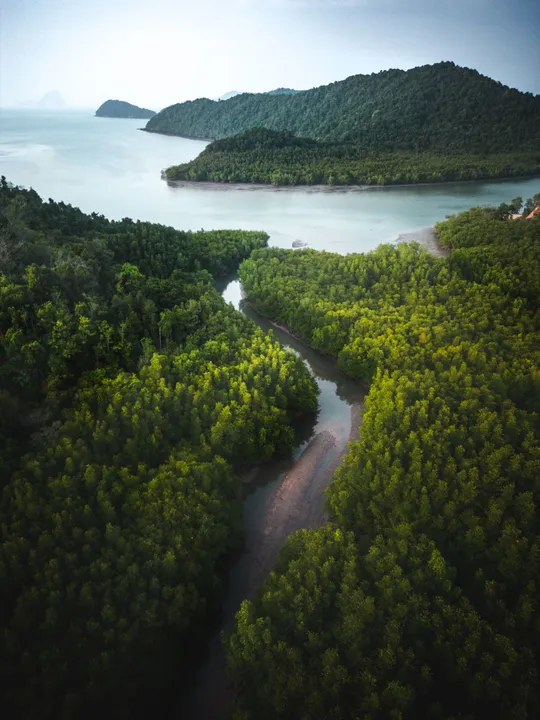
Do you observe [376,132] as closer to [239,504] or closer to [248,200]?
Result: [248,200]

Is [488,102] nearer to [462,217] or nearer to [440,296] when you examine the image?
[462,217]

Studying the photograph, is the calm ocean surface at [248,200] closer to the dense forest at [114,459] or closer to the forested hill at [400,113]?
the forested hill at [400,113]

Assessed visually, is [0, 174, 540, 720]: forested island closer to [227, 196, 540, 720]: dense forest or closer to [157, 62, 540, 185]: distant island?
[227, 196, 540, 720]: dense forest

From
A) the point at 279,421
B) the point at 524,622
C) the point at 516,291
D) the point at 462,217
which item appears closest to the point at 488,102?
the point at 462,217

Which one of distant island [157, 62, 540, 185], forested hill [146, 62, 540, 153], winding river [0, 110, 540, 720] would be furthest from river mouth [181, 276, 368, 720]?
forested hill [146, 62, 540, 153]

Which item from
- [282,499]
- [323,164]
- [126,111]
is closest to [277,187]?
[323,164]

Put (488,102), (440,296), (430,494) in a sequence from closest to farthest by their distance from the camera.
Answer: (430,494) < (440,296) < (488,102)
